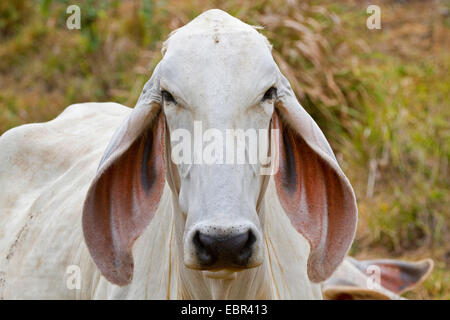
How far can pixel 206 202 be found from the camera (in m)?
2.17

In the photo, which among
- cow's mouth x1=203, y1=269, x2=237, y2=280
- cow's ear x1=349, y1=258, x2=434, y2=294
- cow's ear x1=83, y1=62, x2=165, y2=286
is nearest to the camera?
cow's mouth x1=203, y1=269, x2=237, y2=280

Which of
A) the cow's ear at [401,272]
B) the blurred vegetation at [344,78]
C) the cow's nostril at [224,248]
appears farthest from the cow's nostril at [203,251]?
the blurred vegetation at [344,78]

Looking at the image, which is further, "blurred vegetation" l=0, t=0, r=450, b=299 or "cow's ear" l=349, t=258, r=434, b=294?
"blurred vegetation" l=0, t=0, r=450, b=299

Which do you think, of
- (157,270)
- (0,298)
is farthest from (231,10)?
(157,270)

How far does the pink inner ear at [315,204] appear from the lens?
102 inches

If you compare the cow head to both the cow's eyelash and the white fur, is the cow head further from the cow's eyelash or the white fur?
the white fur

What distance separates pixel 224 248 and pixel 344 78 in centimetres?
465

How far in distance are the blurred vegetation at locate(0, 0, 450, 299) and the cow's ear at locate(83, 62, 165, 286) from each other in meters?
2.63

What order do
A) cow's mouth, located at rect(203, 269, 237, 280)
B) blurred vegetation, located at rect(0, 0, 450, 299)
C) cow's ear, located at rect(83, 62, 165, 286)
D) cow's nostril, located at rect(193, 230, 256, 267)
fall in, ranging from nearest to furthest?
cow's nostril, located at rect(193, 230, 256, 267) → cow's mouth, located at rect(203, 269, 237, 280) → cow's ear, located at rect(83, 62, 165, 286) → blurred vegetation, located at rect(0, 0, 450, 299)

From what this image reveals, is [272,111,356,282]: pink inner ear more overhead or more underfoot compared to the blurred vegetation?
more overhead

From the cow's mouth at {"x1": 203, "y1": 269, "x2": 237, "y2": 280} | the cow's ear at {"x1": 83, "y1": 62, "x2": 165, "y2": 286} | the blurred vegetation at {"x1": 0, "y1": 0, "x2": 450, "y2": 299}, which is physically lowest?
the blurred vegetation at {"x1": 0, "y1": 0, "x2": 450, "y2": 299}

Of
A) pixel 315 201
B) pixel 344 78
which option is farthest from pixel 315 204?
pixel 344 78

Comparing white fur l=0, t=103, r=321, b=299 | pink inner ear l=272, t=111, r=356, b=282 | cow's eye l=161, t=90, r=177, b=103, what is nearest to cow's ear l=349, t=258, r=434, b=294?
white fur l=0, t=103, r=321, b=299

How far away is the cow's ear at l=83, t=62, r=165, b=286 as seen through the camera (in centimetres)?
257
